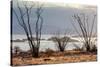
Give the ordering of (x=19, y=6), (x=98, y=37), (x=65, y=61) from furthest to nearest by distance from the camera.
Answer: (x=98, y=37) → (x=65, y=61) → (x=19, y=6)

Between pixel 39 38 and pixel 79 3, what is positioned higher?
pixel 79 3

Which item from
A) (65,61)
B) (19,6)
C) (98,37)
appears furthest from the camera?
(98,37)

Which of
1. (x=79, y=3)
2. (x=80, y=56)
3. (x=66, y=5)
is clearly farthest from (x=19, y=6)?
(x=80, y=56)

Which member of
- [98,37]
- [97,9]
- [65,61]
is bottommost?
[65,61]

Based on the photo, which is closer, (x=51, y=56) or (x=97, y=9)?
(x=51, y=56)

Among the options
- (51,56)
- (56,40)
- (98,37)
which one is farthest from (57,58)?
(98,37)

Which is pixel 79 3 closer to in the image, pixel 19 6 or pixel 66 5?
pixel 66 5

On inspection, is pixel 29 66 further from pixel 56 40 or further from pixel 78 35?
pixel 78 35
